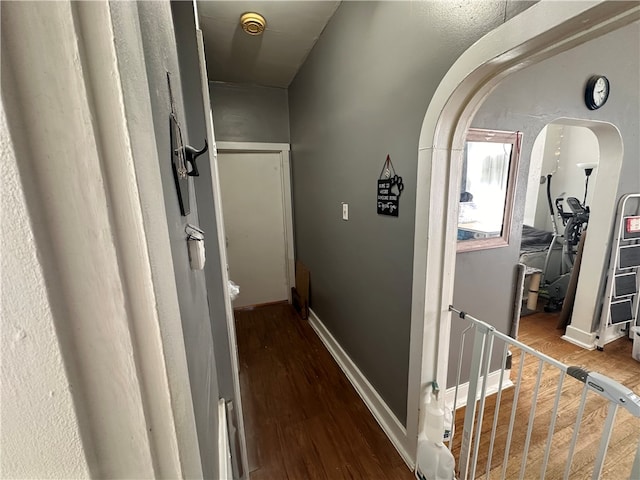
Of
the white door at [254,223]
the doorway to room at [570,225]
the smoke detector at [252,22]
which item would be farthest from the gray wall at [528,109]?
the white door at [254,223]

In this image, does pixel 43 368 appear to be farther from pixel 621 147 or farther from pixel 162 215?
pixel 621 147

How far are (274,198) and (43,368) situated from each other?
3185mm

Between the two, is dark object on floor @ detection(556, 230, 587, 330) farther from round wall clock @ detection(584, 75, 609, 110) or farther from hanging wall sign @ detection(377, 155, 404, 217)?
hanging wall sign @ detection(377, 155, 404, 217)

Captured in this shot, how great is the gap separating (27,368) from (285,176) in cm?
318

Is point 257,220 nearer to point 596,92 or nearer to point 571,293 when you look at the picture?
point 596,92

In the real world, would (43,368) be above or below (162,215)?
below

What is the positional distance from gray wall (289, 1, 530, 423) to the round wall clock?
5.08ft

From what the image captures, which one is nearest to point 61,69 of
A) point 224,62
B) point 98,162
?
point 98,162

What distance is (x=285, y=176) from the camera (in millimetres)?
3260

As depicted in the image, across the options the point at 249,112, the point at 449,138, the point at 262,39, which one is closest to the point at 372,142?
the point at 449,138

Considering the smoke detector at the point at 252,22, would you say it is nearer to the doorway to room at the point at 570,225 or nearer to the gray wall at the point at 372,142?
the gray wall at the point at 372,142

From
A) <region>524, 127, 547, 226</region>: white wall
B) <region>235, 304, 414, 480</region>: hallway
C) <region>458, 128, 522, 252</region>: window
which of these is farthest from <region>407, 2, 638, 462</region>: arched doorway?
<region>524, 127, 547, 226</region>: white wall

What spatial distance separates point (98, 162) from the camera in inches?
8.8

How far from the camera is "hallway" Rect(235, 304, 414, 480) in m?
1.45
